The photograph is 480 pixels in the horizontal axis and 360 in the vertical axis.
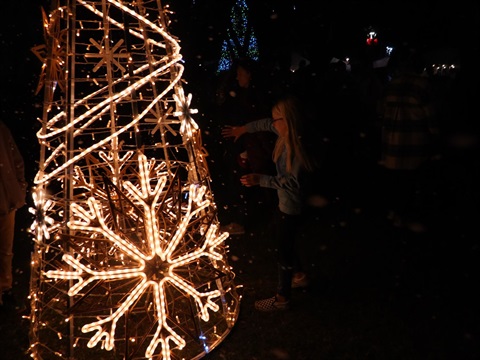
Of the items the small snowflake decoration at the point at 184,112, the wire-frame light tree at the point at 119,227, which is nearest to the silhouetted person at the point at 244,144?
the wire-frame light tree at the point at 119,227

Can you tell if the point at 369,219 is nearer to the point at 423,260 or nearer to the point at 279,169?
the point at 423,260

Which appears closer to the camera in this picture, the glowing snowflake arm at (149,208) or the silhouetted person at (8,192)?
the glowing snowflake arm at (149,208)

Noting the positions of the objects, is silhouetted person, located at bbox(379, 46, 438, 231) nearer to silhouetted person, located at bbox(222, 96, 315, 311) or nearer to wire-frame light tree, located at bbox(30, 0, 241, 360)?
silhouetted person, located at bbox(222, 96, 315, 311)

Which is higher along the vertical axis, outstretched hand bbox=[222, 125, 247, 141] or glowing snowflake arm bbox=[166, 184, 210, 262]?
outstretched hand bbox=[222, 125, 247, 141]

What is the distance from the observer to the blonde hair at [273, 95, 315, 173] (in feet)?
13.1

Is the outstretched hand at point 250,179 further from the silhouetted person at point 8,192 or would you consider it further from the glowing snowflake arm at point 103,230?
the silhouetted person at point 8,192

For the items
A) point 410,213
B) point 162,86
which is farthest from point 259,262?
point 162,86

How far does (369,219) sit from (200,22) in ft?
19.7

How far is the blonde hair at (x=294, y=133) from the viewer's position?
13.1 ft

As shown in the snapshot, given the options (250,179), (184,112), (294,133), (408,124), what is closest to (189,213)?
(184,112)

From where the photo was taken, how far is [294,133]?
4023mm

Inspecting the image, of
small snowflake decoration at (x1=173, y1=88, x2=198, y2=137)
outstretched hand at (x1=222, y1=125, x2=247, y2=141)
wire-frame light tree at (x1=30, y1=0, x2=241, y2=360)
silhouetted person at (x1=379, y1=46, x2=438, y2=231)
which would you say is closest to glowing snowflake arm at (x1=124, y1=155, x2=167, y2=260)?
wire-frame light tree at (x1=30, y1=0, x2=241, y2=360)

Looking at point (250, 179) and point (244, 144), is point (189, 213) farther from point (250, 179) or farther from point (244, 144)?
point (244, 144)

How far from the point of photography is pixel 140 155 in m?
3.27
